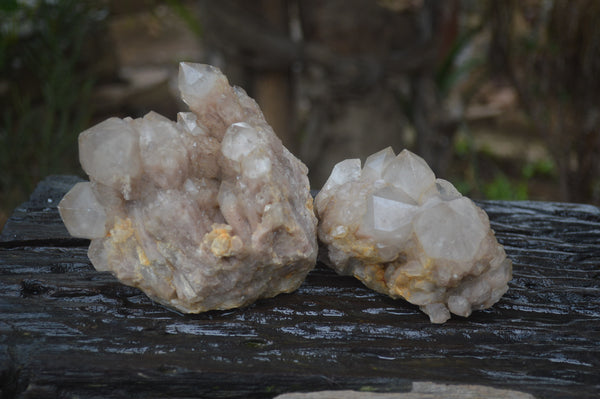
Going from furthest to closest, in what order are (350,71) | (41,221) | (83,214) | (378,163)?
1. (350,71)
2. (41,221)
3. (378,163)
4. (83,214)

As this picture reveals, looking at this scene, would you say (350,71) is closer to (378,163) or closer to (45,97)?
(378,163)

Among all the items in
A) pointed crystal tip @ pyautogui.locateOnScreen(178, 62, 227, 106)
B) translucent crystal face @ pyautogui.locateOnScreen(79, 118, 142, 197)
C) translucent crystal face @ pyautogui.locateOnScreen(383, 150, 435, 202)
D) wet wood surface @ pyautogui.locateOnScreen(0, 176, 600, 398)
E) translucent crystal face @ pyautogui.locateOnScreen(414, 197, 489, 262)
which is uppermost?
pointed crystal tip @ pyautogui.locateOnScreen(178, 62, 227, 106)

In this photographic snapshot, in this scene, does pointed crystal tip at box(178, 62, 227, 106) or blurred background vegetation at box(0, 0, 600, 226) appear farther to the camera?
blurred background vegetation at box(0, 0, 600, 226)

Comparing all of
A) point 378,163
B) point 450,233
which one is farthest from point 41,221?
point 450,233

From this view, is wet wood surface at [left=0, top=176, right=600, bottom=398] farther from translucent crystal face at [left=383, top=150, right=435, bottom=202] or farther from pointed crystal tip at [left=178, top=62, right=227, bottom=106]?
pointed crystal tip at [left=178, top=62, right=227, bottom=106]

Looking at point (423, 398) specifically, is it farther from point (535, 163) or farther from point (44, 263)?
point (535, 163)

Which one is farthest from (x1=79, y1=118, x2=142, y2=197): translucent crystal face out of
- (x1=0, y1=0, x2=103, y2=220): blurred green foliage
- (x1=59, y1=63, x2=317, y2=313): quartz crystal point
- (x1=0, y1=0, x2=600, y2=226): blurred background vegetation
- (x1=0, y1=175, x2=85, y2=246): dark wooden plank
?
(x1=0, y1=0, x2=103, y2=220): blurred green foliage
